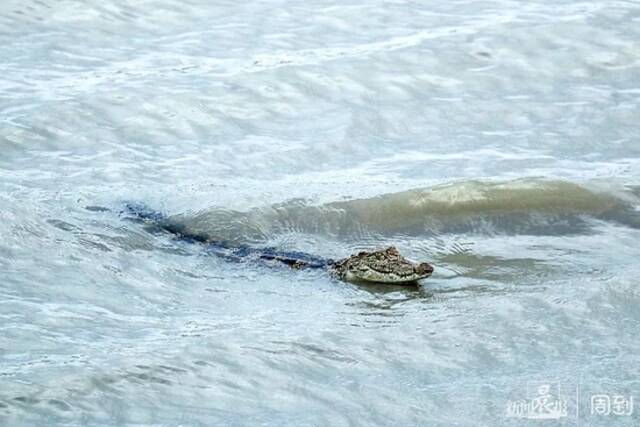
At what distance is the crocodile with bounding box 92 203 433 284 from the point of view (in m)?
7.23

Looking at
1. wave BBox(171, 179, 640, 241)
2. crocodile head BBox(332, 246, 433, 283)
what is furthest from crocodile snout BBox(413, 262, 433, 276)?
wave BBox(171, 179, 640, 241)

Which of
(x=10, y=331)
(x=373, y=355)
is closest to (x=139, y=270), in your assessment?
(x=10, y=331)

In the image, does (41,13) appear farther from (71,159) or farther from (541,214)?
(541,214)

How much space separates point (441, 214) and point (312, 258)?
122cm

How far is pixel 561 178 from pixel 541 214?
0.66 m

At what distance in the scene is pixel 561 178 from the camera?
9.07m

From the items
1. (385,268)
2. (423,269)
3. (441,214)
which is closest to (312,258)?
(385,268)

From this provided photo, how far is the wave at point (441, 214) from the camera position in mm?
8367

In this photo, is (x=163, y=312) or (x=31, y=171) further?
(x=31, y=171)

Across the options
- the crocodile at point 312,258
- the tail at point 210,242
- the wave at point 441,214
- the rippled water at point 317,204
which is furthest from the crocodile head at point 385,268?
the wave at point 441,214

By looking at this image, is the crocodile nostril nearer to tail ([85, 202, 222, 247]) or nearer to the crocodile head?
the crocodile head

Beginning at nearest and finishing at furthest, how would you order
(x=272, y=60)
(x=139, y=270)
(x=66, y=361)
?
1. (x=66, y=361)
2. (x=139, y=270)
3. (x=272, y=60)

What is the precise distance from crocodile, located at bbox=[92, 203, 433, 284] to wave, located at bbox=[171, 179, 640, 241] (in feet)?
0.50

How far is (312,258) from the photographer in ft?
25.6
